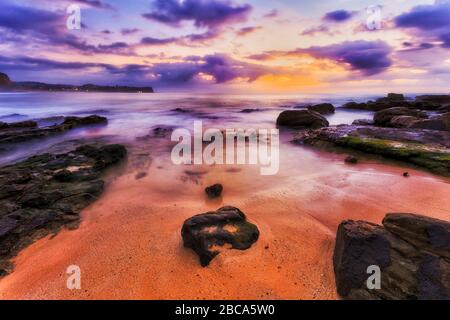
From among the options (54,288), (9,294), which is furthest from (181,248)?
(9,294)

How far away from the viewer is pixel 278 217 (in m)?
5.16

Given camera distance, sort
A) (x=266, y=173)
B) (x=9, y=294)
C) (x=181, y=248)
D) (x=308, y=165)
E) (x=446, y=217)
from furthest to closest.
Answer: (x=308, y=165)
(x=266, y=173)
(x=446, y=217)
(x=181, y=248)
(x=9, y=294)

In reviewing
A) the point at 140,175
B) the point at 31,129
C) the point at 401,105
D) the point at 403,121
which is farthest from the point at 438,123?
the point at 31,129

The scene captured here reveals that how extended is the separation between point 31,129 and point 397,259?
2048 centimetres

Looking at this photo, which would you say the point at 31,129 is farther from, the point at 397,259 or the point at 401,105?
the point at 401,105

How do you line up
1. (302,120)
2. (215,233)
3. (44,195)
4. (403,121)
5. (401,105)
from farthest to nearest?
(401,105)
(302,120)
(403,121)
(44,195)
(215,233)

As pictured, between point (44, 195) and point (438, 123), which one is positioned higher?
point (438, 123)

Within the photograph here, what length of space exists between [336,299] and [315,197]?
10.6 ft

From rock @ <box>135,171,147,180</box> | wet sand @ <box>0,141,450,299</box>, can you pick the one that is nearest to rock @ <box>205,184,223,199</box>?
wet sand @ <box>0,141,450,299</box>

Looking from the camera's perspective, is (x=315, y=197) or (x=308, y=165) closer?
(x=315, y=197)

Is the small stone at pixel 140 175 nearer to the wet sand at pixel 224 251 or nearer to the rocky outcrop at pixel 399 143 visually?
the wet sand at pixel 224 251

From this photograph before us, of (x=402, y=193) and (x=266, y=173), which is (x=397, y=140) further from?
(x=266, y=173)

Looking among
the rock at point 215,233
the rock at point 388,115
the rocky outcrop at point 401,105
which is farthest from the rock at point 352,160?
the rocky outcrop at point 401,105

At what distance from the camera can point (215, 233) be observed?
13.4 feet
